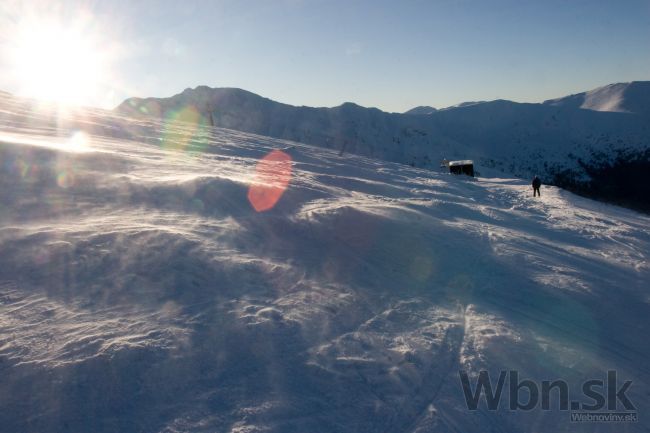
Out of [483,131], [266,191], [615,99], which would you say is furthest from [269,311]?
[615,99]

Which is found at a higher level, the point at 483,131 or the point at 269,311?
the point at 483,131

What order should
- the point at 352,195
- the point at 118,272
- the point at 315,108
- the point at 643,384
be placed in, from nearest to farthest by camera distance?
the point at 643,384 < the point at 118,272 < the point at 352,195 < the point at 315,108

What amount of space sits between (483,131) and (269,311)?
162 meters

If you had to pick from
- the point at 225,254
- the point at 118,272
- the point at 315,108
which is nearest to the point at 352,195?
the point at 225,254

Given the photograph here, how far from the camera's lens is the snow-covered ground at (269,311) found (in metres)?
3.71

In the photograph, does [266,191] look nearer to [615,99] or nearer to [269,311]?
[269,311]

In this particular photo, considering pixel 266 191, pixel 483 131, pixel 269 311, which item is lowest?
pixel 269 311

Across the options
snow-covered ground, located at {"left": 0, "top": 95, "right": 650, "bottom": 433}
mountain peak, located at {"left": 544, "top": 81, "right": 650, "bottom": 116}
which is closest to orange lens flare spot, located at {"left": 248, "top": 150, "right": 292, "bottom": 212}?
snow-covered ground, located at {"left": 0, "top": 95, "right": 650, "bottom": 433}

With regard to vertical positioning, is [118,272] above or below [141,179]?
below

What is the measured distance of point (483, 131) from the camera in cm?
15112

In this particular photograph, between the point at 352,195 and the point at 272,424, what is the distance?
1006 centimetres

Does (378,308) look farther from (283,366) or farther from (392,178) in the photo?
(392,178)

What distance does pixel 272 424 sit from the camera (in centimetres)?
351

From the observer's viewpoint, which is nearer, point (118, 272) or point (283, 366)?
point (283, 366)
